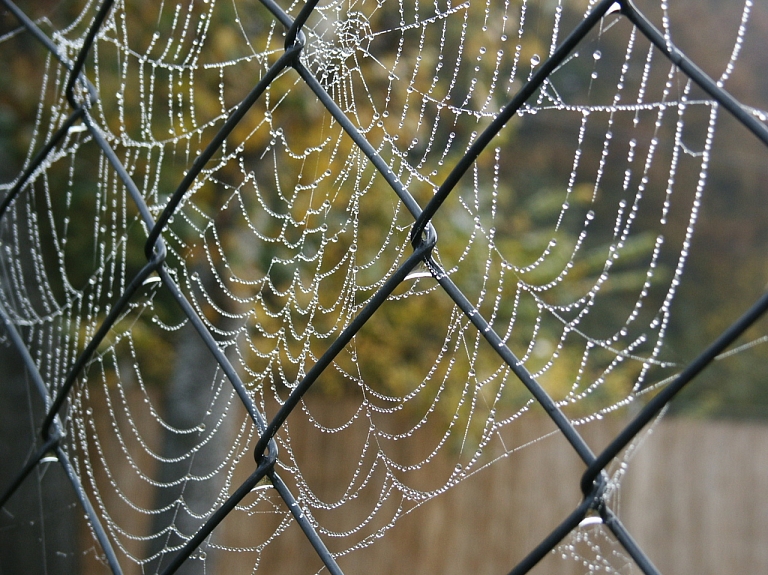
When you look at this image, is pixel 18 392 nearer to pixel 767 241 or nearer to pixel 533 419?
pixel 533 419


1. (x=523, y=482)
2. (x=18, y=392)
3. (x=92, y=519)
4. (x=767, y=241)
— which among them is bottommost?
(x=767, y=241)

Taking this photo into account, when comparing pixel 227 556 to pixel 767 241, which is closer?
pixel 227 556

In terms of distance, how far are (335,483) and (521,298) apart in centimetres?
140

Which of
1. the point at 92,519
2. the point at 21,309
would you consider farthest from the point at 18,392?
the point at 92,519

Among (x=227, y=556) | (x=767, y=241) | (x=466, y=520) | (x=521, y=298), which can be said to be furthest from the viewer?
(x=767, y=241)

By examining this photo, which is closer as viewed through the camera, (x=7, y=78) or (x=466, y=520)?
(x=7, y=78)

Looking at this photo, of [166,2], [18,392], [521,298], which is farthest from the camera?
[521,298]

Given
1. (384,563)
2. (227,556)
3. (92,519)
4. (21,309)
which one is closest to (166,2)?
(21,309)

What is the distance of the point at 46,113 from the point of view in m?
2.85

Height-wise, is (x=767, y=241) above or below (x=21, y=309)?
below

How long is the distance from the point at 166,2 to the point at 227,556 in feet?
8.39

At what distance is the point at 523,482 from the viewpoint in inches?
178

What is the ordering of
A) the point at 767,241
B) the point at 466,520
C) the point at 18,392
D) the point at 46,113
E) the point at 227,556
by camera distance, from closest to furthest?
1. the point at 18,392
2. the point at 46,113
3. the point at 227,556
4. the point at 466,520
5. the point at 767,241

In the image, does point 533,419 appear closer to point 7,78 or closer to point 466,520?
point 466,520
